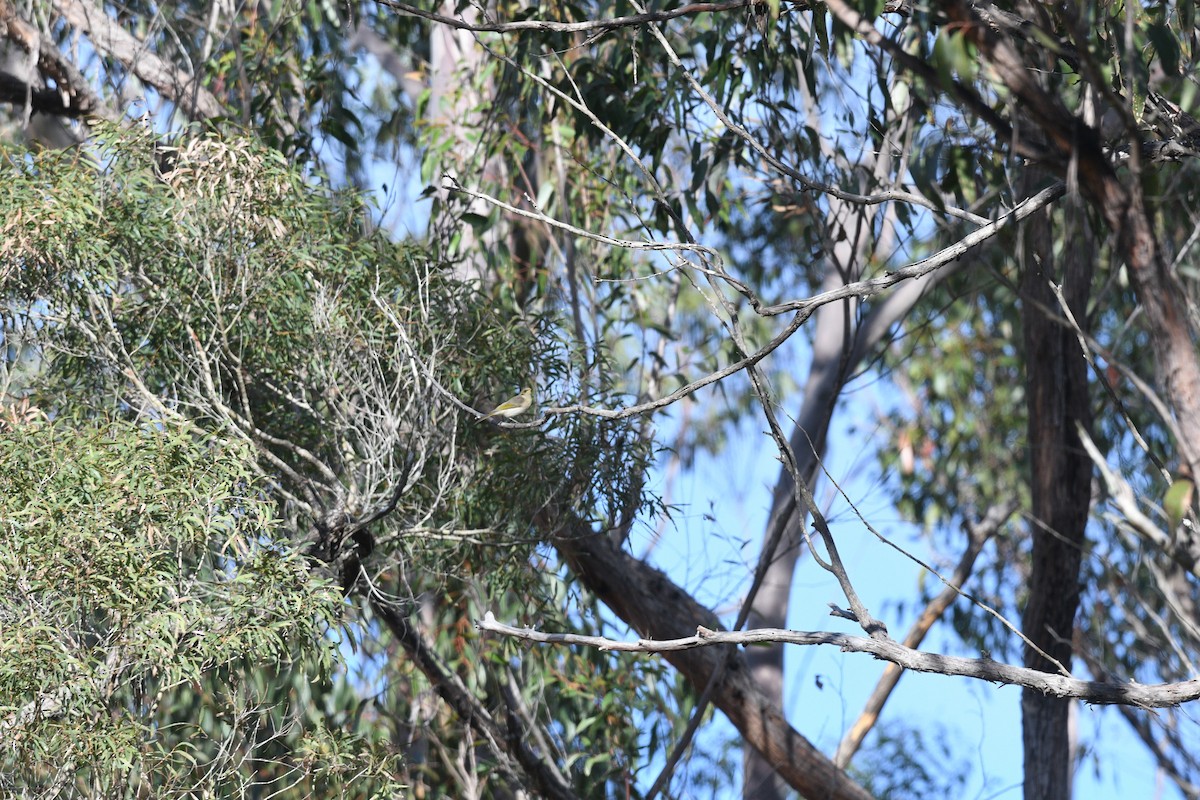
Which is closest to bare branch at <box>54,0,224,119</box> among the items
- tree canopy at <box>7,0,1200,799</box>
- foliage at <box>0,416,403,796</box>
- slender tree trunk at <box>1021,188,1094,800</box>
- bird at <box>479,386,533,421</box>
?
tree canopy at <box>7,0,1200,799</box>

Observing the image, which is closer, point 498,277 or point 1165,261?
point 1165,261

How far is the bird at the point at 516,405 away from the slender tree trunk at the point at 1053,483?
217cm

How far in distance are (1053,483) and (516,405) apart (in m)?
2.58

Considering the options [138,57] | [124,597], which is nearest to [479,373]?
[124,597]

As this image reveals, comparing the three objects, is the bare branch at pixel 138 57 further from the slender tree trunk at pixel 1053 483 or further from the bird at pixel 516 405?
the slender tree trunk at pixel 1053 483

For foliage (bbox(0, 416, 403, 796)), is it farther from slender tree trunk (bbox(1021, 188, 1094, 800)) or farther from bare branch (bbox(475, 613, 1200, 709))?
slender tree trunk (bbox(1021, 188, 1094, 800))

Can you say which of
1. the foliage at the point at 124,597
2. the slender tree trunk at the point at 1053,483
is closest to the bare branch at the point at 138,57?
the foliage at the point at 124,597

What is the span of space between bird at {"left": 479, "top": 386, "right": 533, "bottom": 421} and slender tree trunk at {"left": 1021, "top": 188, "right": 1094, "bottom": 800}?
7.13 feet

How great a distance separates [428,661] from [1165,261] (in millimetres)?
3402

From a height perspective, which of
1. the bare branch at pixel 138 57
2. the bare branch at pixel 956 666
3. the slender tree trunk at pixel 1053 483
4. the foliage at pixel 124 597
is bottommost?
the foliage at pixel 124 597

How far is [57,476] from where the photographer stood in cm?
296

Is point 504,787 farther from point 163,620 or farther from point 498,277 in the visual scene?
point 163,620

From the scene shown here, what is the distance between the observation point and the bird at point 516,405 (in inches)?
138

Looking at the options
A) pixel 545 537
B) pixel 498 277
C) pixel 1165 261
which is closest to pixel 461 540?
pixel 545 537
